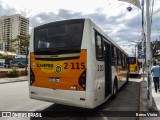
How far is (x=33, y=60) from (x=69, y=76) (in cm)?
168

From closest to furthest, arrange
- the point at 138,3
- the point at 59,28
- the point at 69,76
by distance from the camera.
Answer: the point at 69,76 → the point at 59,28 → the point at 138,3

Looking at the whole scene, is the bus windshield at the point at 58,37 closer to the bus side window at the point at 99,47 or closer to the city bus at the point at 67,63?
the city bus at the point at 67,63

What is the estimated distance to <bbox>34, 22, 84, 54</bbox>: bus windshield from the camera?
758cm

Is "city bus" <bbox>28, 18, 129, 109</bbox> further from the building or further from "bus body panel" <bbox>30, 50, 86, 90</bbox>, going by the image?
the building

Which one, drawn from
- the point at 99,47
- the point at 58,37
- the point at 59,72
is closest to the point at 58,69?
the point at 59,72

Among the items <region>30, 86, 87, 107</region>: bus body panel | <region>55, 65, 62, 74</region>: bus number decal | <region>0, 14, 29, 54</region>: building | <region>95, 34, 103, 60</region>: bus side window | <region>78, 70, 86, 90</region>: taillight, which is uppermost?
<region>0, 14, 29, 54</region>: building

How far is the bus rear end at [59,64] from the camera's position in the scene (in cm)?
735

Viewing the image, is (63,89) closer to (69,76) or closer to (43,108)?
(69,76)

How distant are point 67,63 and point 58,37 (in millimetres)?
1009

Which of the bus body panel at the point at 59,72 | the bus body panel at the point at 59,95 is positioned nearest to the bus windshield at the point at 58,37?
the bus body panel at the point at 59,72

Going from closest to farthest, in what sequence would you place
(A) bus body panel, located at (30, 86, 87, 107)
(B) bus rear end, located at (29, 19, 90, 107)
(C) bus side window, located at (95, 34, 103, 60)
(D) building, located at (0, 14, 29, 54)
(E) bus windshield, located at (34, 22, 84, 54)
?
(A) bus body panel, located at (30, 86, 87, 107) < (B) bus rear end, located at (29, 19, 90, 107) < (E) bus windshield, located at (34, 22, 84, 54) < (C) bus side window, located at (95, 34, 103, 60) < (D) building, located at (0, 14, 29, 54)

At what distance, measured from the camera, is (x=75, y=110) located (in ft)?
29.0

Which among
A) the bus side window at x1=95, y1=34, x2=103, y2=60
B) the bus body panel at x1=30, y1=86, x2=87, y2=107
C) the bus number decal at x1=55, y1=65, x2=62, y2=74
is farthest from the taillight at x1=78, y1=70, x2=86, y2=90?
the bus side window at x1=95, y1=34, x2=103, y2=60

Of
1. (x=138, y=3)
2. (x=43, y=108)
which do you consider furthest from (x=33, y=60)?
(x=138, y=3)
